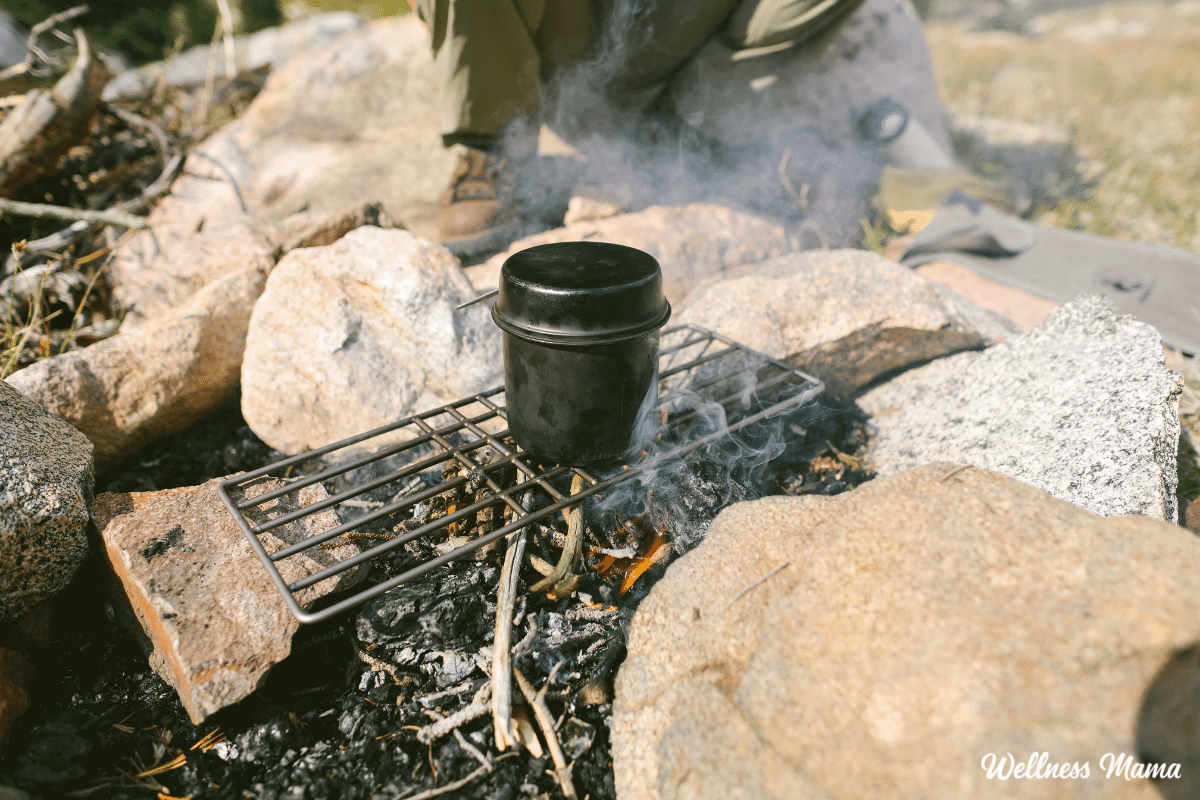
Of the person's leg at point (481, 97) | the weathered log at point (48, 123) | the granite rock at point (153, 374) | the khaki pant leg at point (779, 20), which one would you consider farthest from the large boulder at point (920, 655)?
the weathered log at point (48, 123)

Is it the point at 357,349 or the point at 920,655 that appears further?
the point at 357,349

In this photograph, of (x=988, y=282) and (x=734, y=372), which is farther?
(x=988, y=282)

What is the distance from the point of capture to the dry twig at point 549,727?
1.76 metres

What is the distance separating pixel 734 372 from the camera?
3088 mm

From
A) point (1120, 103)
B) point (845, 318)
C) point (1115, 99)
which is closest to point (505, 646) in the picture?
point (845, 318)

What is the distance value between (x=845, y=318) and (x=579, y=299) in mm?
1877

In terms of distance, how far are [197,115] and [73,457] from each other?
Result: 18.5ft

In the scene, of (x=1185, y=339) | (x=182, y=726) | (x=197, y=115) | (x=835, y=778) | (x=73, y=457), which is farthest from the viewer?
(x=197, y=115)

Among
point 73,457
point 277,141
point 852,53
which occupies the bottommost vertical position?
point 73,457

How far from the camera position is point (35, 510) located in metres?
1.97

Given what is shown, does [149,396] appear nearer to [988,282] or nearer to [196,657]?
[196,657]

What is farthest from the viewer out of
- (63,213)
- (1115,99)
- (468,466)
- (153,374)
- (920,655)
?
(1115,99)

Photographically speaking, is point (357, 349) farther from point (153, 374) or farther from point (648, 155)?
point (648, 155)

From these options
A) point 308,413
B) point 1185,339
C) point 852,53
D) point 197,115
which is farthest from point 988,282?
point 197,115
